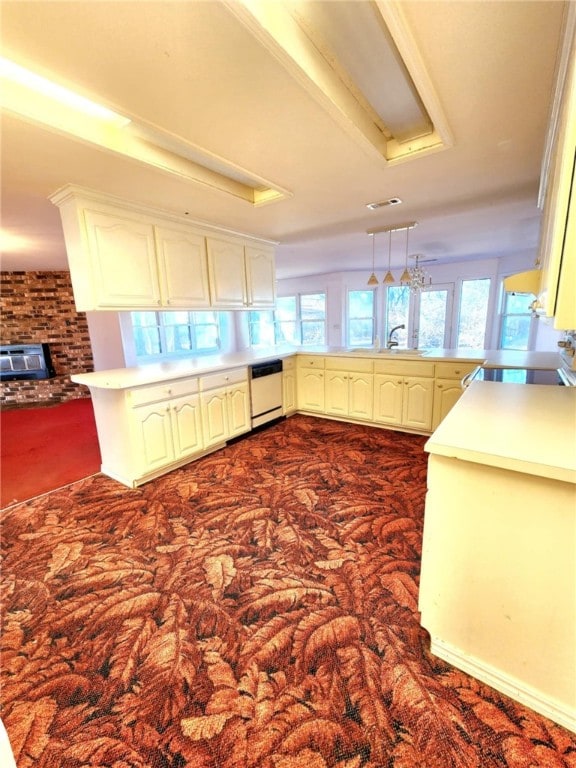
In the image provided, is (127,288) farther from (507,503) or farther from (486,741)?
(486,741)

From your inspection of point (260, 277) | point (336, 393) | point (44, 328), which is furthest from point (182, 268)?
point (44, 328)

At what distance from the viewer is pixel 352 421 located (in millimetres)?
4027

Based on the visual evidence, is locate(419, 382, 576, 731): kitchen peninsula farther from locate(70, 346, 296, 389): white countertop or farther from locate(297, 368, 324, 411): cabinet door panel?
locate(297, 368, 324, 411): cabinet door panel

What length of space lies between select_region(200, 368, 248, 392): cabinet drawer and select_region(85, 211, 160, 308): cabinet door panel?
2.61 feet

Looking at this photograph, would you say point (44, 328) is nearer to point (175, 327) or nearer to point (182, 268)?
point (175, 327)

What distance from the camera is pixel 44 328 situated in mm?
5535

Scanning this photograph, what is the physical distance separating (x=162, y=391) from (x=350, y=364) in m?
2.16

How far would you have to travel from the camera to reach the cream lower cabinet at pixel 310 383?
4141mm

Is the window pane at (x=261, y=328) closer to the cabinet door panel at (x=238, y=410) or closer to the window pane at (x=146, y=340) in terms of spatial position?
the window pane at (x=146, y=340)

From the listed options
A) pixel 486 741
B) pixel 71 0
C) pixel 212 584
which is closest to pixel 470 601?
pixel 486 741

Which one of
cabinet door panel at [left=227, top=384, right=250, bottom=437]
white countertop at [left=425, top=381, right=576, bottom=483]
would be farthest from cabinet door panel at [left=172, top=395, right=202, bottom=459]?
white countertop at [left=425, top=381, right=576, bottom=483]

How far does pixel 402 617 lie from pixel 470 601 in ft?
1.27

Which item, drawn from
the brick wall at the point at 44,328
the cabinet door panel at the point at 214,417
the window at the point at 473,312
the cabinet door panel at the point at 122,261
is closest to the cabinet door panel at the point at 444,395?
the cabinet door panel at the point at 214,417

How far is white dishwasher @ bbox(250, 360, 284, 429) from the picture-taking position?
12.0 feet
